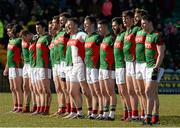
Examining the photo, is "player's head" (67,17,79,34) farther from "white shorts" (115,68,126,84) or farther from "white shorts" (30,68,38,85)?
"white shorts" (30,68,38,85)

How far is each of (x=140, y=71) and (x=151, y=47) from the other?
705 mm

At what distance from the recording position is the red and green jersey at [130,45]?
1803cm

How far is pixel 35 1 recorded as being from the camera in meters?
36.1

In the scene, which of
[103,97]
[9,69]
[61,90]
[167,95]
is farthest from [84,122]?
[167,95]

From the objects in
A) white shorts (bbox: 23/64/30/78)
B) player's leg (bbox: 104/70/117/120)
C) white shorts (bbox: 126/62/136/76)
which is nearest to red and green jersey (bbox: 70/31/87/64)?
player's leg (bbox: 104/70/117/120)

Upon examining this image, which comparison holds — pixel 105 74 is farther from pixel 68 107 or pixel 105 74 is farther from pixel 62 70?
pixel 68 107

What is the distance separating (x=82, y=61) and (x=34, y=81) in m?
2.28

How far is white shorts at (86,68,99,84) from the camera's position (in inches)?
747

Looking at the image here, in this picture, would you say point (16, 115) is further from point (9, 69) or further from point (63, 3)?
point (63, 3)

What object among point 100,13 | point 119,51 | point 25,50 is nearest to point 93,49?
point 119,51

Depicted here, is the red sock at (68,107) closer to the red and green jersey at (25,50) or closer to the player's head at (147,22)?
the red and green jersey at (25,50)

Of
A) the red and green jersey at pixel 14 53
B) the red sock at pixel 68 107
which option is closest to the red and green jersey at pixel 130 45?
the red sock at pixel 68 107

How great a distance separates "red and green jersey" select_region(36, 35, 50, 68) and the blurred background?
480 inches

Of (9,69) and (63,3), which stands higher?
(63,3)
